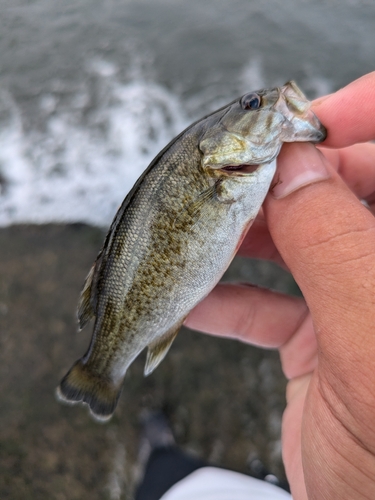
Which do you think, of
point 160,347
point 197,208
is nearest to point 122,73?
point 197,208

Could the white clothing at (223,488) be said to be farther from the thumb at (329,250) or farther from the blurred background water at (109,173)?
the thumb at (329,250)

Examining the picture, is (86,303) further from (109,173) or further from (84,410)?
(109,173)

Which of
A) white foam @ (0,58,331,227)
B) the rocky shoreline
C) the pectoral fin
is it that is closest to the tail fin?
the pectoral fin

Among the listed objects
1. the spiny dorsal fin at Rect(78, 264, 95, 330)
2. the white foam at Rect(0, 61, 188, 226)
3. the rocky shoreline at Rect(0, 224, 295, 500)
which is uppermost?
the spiny dorsal fin at Rect(78, 264, 95, 330)

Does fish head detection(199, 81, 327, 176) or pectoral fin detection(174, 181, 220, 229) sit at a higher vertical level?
fish head detection(199, 81, 327, 176)

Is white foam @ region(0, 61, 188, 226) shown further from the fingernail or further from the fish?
the fingernail
